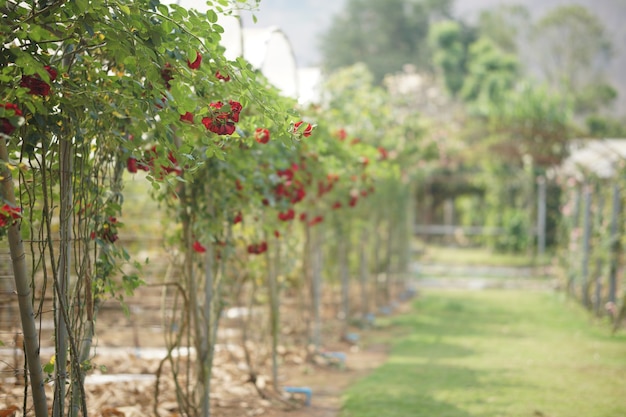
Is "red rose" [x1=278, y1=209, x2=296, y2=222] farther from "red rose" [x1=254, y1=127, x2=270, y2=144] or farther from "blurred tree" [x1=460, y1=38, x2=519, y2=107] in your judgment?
"blurred tree" [x1=460, y1=38, x2=519, y2=107]

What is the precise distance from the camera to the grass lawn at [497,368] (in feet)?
16.8

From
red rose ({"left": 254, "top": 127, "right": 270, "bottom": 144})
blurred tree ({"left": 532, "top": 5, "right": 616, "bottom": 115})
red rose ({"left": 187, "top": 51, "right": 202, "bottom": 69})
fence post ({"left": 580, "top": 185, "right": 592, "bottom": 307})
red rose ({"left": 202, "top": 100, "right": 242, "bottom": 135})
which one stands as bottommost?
fence post ({"left": 580, "top": 185, "right": 592, "bottom": 307})

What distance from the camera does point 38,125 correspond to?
2.67 m

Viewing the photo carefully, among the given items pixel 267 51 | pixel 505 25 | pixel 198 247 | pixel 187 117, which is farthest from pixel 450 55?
pixel 187 117

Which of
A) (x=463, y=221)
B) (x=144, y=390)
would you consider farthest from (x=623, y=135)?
(x=144, y=390)

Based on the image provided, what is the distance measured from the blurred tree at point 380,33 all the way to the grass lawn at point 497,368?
32615 millimetres

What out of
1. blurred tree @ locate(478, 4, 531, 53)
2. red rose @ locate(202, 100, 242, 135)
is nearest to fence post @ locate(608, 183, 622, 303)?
red rose @ locate(202, 100, 242, 135)

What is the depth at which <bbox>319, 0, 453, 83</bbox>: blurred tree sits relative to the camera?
139 feet

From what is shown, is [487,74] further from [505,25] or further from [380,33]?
[505,25]

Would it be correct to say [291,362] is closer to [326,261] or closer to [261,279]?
[261,279]

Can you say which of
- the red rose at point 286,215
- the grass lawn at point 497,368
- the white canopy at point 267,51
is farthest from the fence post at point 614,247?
the red rose at point 286,215

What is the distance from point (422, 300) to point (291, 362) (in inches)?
220

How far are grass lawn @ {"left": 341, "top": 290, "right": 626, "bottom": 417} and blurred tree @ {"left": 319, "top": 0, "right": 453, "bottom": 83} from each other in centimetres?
3261

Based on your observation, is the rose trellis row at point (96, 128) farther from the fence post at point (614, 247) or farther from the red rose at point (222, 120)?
the fence post at point (614, 247)
